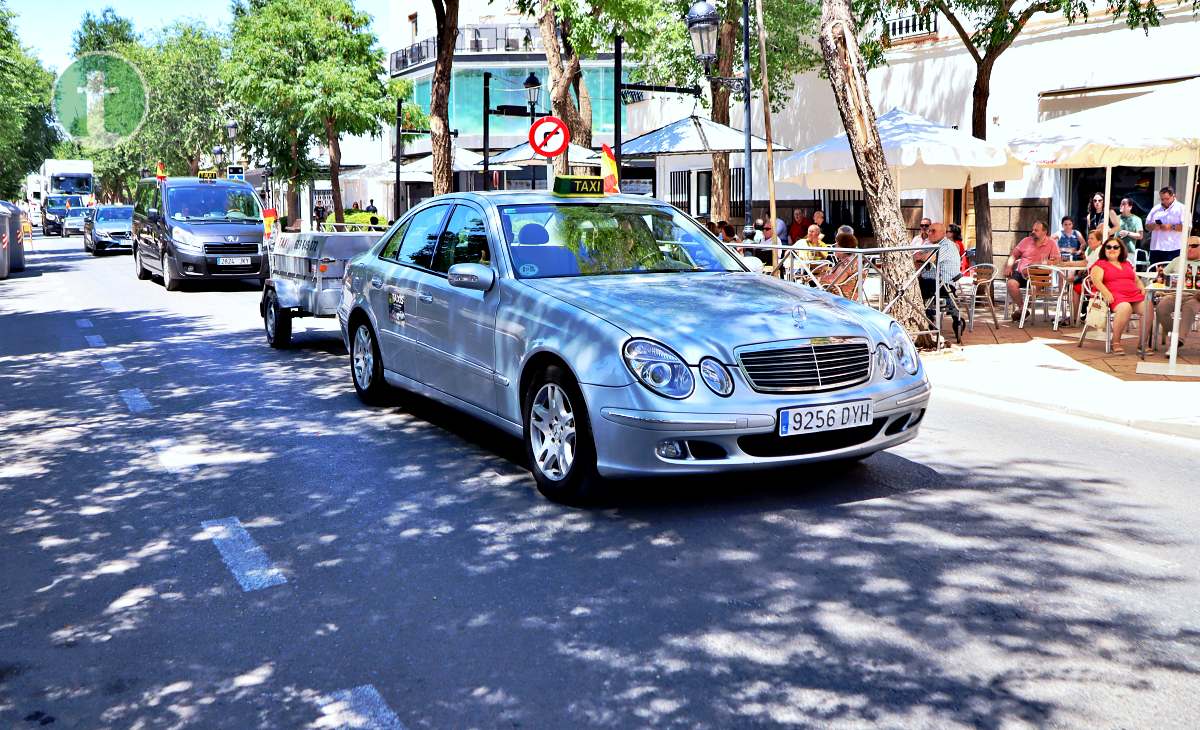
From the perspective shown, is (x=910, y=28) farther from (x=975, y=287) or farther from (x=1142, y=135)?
(x=1142, y=135)

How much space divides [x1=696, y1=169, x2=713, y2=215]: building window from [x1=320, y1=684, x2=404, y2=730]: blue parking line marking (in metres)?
34.8

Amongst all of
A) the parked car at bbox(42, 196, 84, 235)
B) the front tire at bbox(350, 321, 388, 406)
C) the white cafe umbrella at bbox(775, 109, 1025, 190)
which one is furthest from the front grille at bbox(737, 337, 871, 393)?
the parked car at bbox(42, 196, 84, 235)

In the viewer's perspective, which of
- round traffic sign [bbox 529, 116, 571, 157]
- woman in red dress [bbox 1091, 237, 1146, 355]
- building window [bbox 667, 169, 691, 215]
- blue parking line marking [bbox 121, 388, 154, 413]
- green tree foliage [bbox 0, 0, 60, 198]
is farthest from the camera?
building window [bbox 667, 169, 691, 215]

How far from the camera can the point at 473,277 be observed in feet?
23.4

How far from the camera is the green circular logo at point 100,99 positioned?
73.4m

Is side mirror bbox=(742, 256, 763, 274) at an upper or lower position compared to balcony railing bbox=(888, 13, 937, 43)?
lower

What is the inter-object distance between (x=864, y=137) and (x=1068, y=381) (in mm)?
3525

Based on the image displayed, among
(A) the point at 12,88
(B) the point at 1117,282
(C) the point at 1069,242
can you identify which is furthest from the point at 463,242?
(A) the point at 12,88

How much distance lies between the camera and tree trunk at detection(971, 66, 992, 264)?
69.5ft

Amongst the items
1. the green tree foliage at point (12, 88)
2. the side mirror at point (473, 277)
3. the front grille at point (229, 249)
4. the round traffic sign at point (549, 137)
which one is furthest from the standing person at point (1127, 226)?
the green tree foliage at point (12, 88)

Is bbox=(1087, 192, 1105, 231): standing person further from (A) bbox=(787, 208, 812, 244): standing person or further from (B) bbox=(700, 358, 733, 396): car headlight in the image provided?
(B) bbox=(700, 358, 733, 396): car headlight

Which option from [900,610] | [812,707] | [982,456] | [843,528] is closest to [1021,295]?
[982,456]

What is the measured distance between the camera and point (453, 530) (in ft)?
19.4

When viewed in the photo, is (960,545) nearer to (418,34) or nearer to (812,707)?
(812,707)
